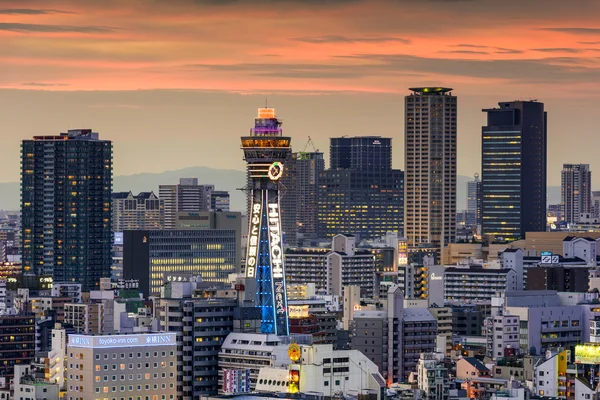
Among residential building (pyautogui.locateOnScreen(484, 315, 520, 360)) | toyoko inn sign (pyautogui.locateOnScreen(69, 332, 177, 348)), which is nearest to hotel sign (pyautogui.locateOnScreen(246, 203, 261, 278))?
residential building (pyautogui.locateOnScreen(484, 315, 520, 360))

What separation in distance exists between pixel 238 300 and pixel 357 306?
28.5 meters

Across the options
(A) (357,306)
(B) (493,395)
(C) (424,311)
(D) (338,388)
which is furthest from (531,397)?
(A) (357,306)

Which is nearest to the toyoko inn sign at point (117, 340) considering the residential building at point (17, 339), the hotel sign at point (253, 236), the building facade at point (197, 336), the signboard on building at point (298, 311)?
the building facade at point (197, 336)

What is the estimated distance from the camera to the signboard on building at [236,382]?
132125mm

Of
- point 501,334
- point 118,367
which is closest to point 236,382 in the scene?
point 118,367

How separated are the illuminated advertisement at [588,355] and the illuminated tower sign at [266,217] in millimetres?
29709

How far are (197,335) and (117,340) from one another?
2105 cm

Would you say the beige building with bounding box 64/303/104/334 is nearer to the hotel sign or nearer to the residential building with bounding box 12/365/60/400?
the hotel sign

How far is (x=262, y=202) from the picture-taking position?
168 m

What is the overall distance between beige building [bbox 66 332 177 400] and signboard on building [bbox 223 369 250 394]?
3.90 meters

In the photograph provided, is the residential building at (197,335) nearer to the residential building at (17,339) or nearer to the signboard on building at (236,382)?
the signboard on building at (236,382)

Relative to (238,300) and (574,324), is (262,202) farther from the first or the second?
(574,324)

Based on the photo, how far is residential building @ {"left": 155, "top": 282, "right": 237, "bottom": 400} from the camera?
5901 inches

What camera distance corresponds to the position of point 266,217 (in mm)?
168750
